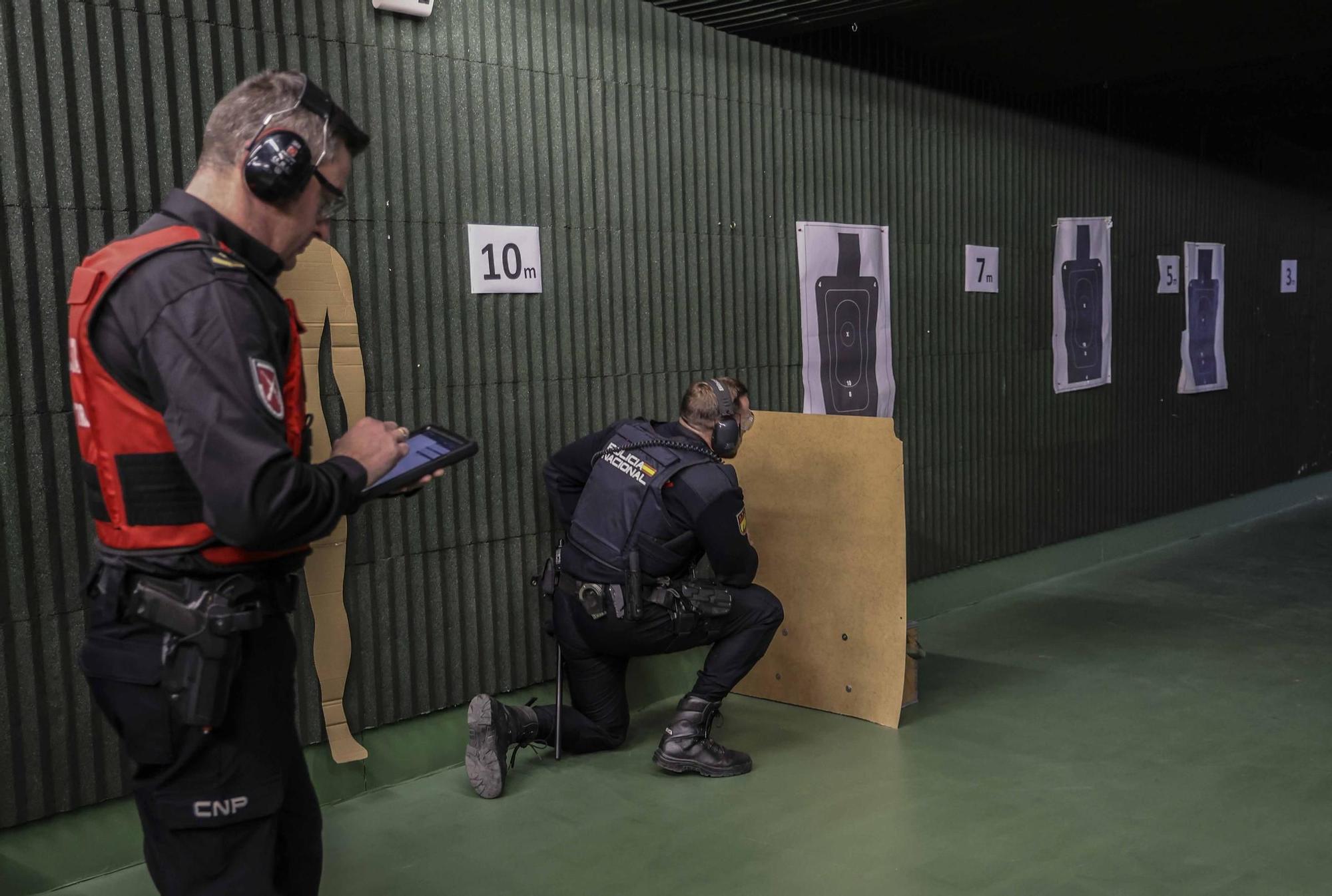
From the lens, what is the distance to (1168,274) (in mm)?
7508

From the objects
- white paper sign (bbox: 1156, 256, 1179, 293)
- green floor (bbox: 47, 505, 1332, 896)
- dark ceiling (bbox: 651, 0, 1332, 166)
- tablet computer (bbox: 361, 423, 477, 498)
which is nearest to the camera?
tablet computer (bbox: 361, 423, 477, 498)

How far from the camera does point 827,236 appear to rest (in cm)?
500

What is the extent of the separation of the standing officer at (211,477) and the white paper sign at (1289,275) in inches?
355

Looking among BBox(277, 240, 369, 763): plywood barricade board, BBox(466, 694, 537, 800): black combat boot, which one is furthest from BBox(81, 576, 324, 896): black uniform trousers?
BBox(466, 694, 537, 800): black combat boot

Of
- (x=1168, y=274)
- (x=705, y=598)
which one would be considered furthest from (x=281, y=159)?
(x=1168, y=274)

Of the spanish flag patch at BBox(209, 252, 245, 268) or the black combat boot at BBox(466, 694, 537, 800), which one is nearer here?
the spanish flag patch at BBox(209, 252, 245, 268)

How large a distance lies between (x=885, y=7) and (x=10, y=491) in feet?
11.1

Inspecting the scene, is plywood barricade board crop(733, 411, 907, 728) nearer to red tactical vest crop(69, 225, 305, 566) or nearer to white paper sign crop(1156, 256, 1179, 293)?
red tactical vest crop(69, 225, 305, 566)

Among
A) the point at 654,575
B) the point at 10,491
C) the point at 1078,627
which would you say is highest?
the point at 10,491

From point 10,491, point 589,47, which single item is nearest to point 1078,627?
point 589,47

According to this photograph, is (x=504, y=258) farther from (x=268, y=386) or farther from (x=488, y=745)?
(x=268, y=386)

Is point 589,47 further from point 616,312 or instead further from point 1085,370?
point 1085,370

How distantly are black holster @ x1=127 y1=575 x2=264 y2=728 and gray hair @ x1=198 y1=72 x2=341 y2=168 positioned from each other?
2.12 feet

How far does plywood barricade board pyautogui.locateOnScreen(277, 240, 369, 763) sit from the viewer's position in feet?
10.8
